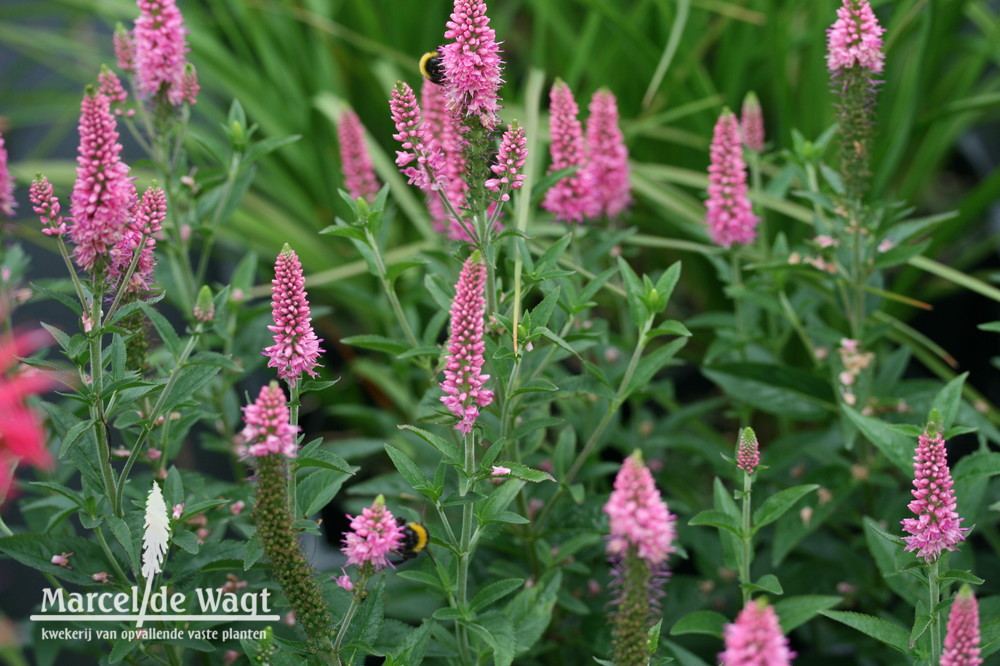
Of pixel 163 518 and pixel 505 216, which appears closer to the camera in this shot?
pixel 163 518

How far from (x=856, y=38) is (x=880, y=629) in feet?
3.25

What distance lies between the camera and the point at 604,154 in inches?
77.2

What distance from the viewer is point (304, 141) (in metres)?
3.31

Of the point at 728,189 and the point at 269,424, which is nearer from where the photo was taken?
the point at 269,424

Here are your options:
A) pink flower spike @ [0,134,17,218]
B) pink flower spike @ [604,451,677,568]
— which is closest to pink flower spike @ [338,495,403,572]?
pink flower spike @ [604,451,677,568]

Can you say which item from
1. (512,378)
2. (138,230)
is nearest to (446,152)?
(512,378)

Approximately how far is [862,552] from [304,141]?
7.35ft

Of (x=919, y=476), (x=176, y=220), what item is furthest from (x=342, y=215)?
(x=919, y=476)

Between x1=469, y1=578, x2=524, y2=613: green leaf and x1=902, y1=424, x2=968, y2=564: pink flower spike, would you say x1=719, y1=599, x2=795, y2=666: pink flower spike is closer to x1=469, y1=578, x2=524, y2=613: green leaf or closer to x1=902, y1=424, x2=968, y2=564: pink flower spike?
x1=902, y1=424, x2=968, y2=564: pink flower spike

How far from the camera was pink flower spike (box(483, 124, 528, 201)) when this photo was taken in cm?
138

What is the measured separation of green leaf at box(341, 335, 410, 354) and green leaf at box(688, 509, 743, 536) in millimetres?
595

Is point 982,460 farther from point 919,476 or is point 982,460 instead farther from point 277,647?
point 277,647

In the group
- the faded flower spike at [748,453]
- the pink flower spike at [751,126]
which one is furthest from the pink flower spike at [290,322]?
the pink flower spike at [751,126]

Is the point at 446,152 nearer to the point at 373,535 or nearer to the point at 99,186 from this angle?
the point at 99,186
